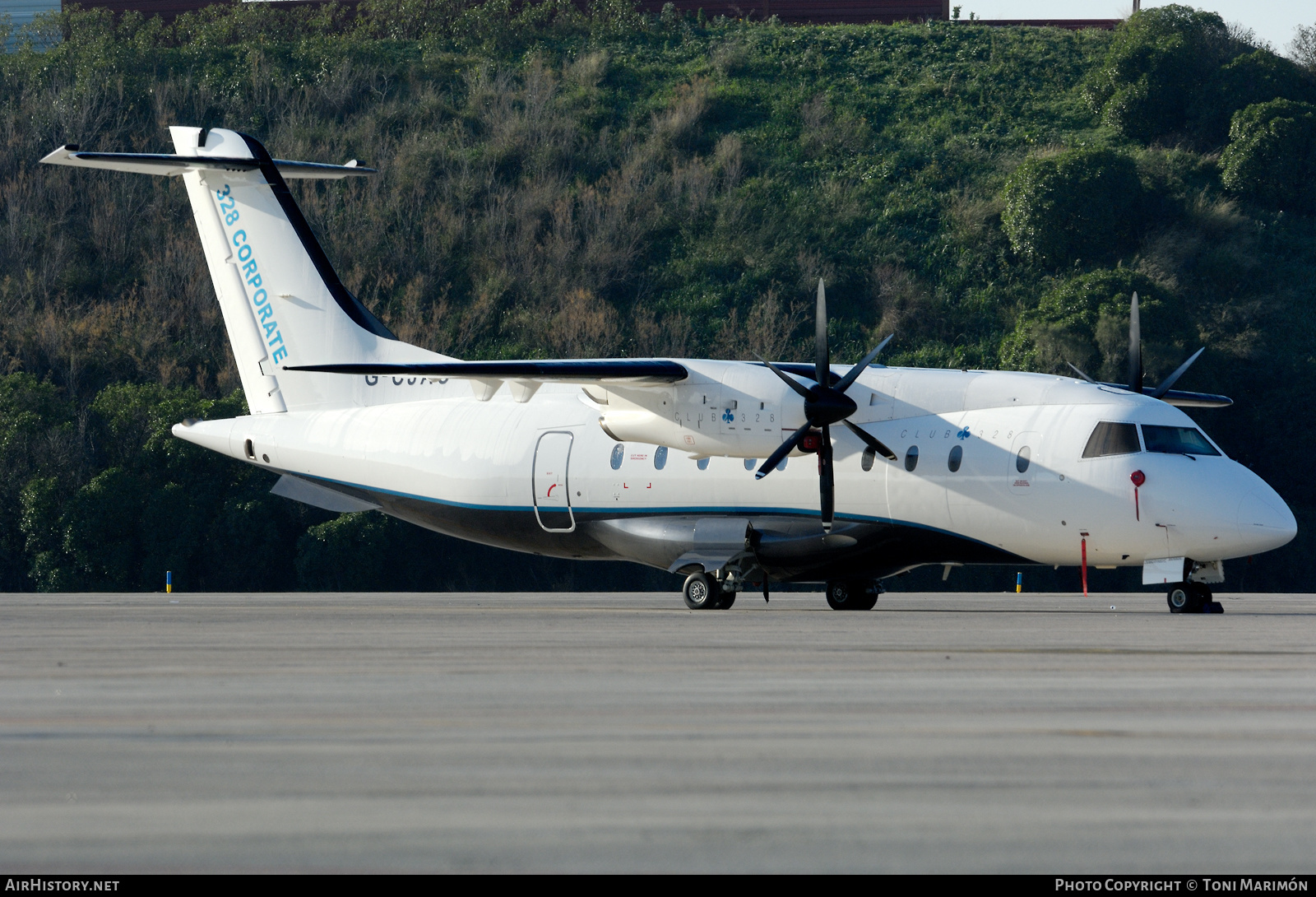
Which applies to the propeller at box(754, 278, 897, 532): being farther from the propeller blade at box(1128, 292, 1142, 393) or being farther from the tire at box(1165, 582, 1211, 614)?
the tire at box(1165, 582, 1211, 614)

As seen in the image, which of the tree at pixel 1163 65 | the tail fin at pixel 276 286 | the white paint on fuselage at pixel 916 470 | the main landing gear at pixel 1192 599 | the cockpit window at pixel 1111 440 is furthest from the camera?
the tree at pixel 1163 65

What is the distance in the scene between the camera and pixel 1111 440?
67.6 feet

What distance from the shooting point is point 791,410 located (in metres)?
21.5

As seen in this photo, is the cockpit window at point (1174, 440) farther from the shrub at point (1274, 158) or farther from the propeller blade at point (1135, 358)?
the shrub at point (1274, 158)

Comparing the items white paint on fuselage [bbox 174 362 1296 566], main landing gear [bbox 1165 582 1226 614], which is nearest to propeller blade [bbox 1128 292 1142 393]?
white paint on fuselage [bbox 174 362 1296 566]

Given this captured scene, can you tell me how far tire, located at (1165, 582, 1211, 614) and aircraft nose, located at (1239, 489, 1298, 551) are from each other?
3.38 ft

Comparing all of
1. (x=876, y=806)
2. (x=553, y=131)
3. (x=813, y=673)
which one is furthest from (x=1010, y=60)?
(x=876, y=806)

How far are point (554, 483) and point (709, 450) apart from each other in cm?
363

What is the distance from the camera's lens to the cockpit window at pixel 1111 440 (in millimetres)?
20547

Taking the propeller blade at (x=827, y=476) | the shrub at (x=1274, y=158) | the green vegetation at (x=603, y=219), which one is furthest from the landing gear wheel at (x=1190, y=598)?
the shrub at (x=1274, y=158)

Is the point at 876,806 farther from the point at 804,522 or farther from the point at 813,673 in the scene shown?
the point at 804,522

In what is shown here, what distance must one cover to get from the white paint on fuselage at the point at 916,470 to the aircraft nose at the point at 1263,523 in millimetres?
22

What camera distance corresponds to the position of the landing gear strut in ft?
77.5

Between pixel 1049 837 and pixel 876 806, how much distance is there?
66 centimetres
